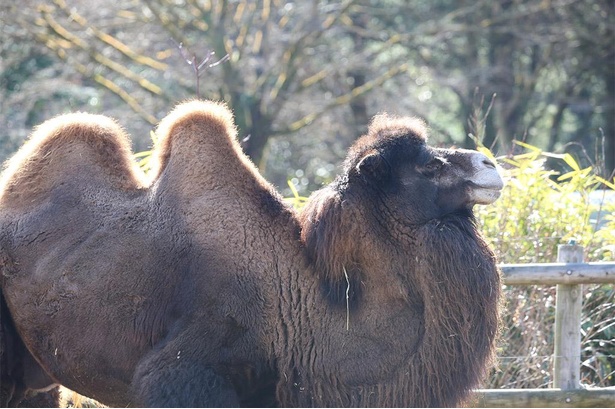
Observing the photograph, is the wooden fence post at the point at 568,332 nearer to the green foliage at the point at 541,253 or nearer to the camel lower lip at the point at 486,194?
the green foliage at the point at 541,253

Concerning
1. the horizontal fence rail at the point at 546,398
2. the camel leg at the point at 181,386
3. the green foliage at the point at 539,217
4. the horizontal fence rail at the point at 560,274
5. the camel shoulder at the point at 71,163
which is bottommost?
the horizontal fence rail at the point at 546,398

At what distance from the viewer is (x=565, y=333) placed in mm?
5766

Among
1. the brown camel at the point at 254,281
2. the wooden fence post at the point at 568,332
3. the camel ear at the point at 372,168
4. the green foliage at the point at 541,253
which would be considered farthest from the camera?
the green foliage at the point at 541,253

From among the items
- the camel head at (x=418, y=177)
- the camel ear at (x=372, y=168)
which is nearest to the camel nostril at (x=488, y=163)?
the camel head at (x=418, y=177)

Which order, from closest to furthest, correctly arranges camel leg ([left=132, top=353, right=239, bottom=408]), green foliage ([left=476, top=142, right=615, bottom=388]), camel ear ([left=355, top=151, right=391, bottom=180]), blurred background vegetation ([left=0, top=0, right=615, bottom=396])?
camel leg ([left=132, top=353, right=239, bottom=408]) < camel ear ([left=355, top=151, right=391, bottom=180]) < green foliage ([left=476, top=142, right=615, bottom=388]) < blurred background vegetation ([left=0, top=0, right=615, bottom=396])

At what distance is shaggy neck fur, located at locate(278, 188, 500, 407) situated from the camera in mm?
4430

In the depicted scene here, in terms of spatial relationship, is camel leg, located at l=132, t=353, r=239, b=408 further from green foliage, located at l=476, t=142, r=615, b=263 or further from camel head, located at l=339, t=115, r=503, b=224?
green foliage, located at l=476, t=142, r=615, b=263

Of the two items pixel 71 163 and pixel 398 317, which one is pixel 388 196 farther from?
pixel 71 163

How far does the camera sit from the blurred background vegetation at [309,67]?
15.7 m

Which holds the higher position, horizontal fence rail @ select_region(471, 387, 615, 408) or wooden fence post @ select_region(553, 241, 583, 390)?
wooden fence post @ select_region(553, 241, 583, 390)

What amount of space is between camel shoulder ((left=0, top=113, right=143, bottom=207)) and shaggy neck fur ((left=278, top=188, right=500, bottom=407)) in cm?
115

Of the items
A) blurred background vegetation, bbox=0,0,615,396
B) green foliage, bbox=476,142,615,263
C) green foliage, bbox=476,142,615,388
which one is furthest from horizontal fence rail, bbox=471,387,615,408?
blurred background vegetation, bbox=0,0,615,396

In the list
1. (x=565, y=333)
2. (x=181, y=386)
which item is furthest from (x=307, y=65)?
(x=181, y=386)

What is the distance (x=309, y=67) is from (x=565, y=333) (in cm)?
1290
